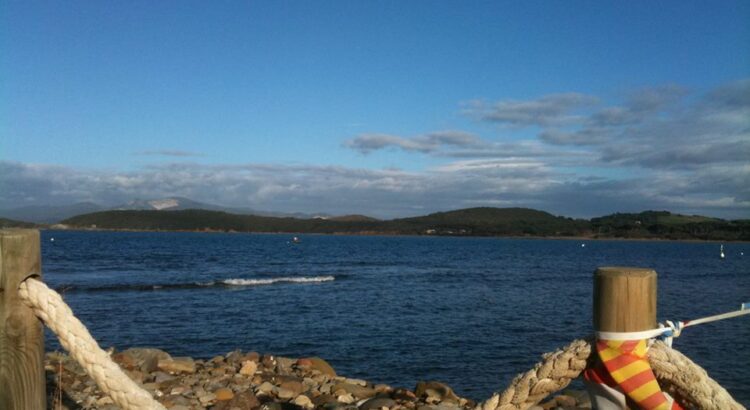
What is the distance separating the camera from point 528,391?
2.86 meters

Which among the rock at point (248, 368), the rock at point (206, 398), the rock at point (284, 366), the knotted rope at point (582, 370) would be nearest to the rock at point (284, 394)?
the rock at point (206, 398)

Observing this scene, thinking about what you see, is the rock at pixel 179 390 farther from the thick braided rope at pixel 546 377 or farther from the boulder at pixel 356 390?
the thick braided rope at pixel 546 377

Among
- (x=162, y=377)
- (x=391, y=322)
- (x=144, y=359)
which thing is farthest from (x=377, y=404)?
(x=391, y=322)

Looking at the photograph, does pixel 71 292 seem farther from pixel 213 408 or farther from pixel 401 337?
pixel 213 408

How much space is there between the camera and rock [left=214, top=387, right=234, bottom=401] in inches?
351

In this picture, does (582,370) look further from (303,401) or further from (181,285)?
(181,285)

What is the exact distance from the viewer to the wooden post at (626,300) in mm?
2615

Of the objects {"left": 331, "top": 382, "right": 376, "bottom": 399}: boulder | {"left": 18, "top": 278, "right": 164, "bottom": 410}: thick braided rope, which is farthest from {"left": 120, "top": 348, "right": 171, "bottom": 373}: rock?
{"left": 18, "top": 278, "right": 164, "bottom": 410}: thick braided rope

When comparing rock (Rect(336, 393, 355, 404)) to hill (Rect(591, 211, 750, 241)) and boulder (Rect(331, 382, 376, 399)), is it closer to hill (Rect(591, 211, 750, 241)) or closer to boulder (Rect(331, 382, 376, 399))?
boulder (Rect(331, 382, 376, 399))

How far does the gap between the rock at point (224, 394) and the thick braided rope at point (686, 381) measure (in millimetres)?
7437

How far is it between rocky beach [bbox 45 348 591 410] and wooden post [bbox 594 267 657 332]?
6226 mm

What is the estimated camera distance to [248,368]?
1134cm

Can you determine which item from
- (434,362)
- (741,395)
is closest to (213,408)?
(434,362)

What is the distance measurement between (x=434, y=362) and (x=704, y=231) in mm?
173898
